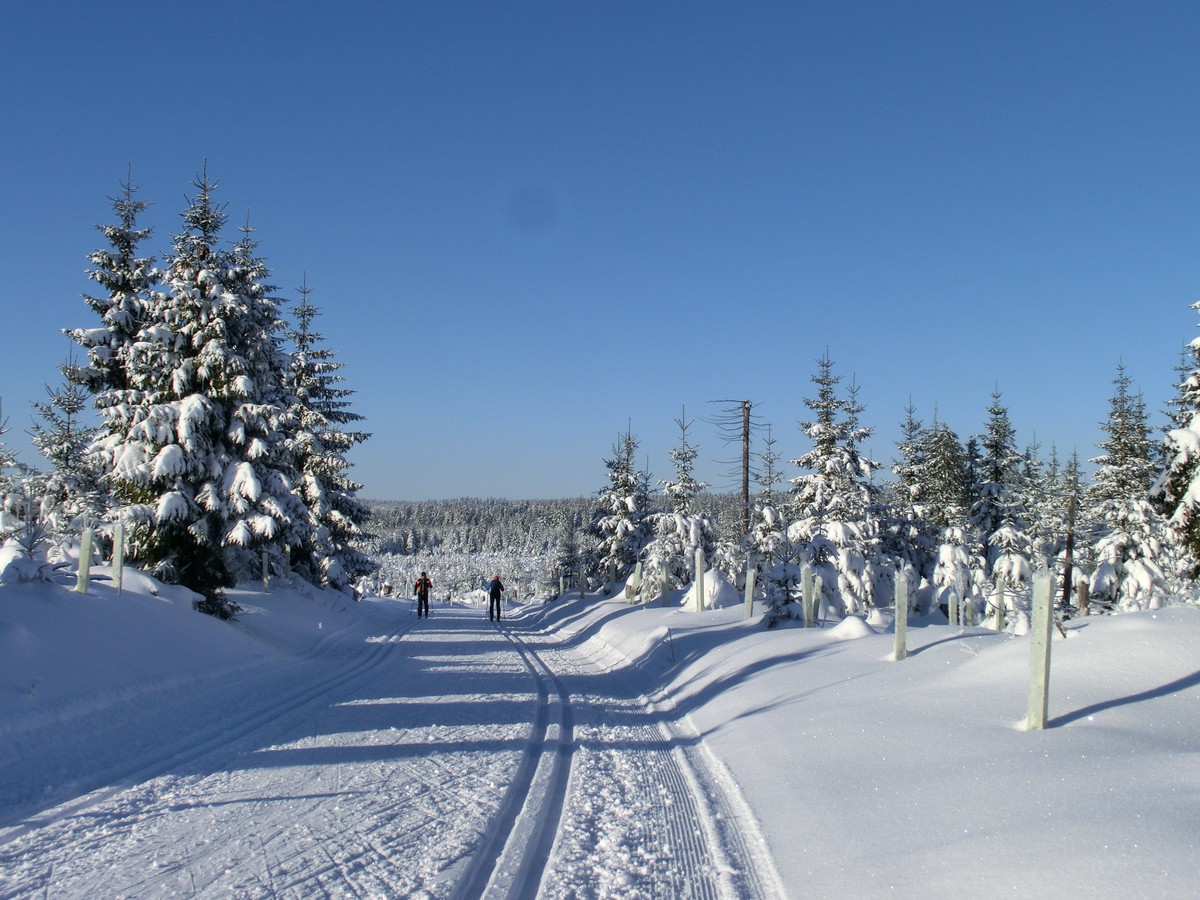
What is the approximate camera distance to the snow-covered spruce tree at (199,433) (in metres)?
17.4

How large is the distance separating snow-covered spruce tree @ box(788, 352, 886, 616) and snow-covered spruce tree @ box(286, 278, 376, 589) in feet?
54.0

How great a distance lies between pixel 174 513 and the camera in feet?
56.0

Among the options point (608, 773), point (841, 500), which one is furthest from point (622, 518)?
point (608, 773)

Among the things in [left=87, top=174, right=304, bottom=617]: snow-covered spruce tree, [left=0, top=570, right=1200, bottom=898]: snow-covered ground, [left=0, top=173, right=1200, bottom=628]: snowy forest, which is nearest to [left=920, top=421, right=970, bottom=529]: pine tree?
[left=0, top=173, right=1200, bottom=628]: snowy forest

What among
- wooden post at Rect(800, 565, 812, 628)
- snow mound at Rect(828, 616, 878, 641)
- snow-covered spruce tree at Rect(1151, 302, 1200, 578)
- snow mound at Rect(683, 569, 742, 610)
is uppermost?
snow-covered spruce tree at Rect(1151, 302, 1200, 578)

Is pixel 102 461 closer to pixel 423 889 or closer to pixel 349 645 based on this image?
pixel 349 645

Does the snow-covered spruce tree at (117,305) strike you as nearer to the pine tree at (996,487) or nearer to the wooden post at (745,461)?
the wooden post at (745,461)

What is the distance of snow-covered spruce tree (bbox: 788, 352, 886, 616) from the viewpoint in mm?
24562

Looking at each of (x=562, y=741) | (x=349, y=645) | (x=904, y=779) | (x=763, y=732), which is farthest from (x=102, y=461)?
(x=904, y=779)

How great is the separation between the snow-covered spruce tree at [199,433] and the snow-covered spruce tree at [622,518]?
19121mm

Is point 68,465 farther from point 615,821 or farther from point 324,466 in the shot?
point 615,821

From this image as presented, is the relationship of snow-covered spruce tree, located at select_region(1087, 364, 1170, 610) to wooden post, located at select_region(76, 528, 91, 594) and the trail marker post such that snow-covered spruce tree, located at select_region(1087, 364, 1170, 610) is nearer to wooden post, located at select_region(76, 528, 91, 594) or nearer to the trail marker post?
the trail marker post

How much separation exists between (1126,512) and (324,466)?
29899mm

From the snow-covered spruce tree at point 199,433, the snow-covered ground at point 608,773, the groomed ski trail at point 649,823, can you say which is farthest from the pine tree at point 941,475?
the groomed ski trail at point 649,823
